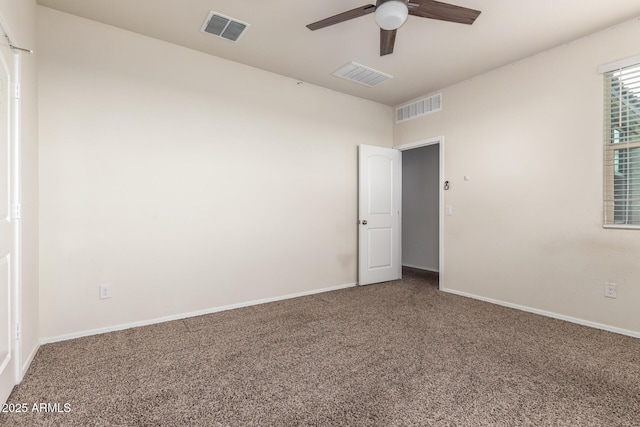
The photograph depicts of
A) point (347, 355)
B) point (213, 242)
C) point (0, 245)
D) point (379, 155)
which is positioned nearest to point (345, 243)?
point (379, 155)

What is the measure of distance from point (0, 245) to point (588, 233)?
451 cm

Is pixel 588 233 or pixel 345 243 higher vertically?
pixel 588 233

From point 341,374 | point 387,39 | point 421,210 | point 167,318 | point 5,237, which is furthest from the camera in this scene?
point 421,210

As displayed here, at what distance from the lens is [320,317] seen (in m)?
3.22

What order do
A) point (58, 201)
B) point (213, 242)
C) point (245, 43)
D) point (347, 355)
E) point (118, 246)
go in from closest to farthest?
point (347, 355), point (58, 201), point (118, 246), point (245, 43), point (213, 242)

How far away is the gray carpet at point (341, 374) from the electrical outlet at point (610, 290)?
0.40 metres

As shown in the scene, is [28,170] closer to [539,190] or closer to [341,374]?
[341,374]

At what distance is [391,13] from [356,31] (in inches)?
36.6

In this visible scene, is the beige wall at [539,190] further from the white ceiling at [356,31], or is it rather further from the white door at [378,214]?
the white door at [378,214]

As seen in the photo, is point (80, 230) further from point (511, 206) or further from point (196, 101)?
point (511, 206)

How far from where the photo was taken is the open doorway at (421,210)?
575cm

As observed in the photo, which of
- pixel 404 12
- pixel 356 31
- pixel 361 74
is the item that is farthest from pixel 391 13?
pixel 361 74

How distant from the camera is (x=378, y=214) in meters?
4.70

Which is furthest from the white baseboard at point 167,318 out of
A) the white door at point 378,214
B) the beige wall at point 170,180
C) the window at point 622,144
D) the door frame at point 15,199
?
the window at point 622,144
